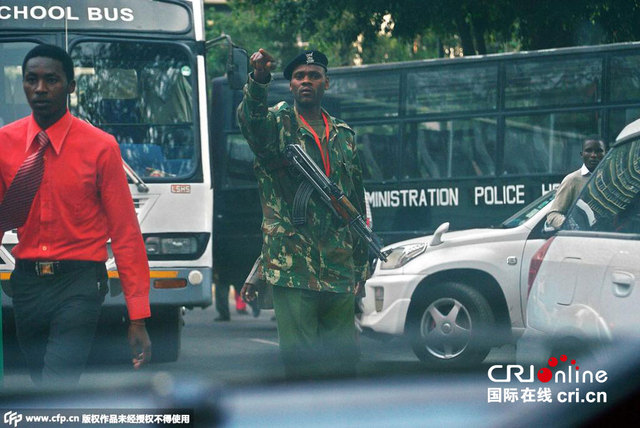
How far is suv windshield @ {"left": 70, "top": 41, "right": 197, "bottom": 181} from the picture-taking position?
7.09 meters

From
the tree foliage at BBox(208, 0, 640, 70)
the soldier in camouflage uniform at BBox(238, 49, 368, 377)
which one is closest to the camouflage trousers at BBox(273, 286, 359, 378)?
the soldier in camouflage uniform at BBox(238, 49, 368, 377)

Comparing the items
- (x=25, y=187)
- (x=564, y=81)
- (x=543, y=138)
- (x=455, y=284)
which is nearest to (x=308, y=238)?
(x=25, y=187)

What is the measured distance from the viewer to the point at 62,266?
161 inches

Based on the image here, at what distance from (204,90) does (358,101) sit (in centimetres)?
206

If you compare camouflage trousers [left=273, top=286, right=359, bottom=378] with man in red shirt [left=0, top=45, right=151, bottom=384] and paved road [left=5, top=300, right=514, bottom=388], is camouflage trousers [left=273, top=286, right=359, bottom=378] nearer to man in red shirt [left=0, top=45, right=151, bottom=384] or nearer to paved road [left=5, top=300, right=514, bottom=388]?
paved road [left=5, top=300, right=514, bottom=388]

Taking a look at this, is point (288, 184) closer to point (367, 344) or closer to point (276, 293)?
point (276, 293)

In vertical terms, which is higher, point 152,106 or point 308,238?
point 152,106

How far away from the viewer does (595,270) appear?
3965 millimetres

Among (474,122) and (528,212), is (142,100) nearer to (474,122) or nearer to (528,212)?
(528,212)

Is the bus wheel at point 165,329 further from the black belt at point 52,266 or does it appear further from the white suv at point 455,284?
the black belt at point 52,266

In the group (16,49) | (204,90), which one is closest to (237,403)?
(16,49)

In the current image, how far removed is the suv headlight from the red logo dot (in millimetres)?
3754

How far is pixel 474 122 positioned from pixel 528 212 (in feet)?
7.48

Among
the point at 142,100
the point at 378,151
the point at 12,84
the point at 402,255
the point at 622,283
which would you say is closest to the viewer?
the point at 622,283
